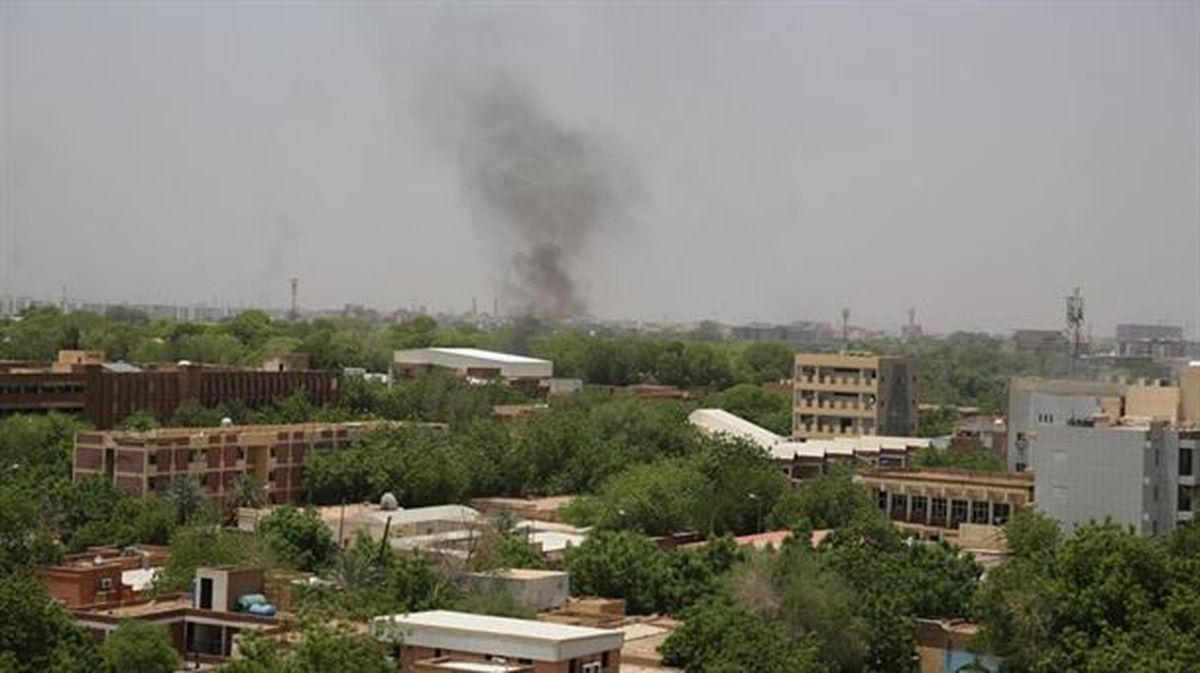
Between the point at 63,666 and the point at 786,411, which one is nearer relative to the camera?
the point at 63,666

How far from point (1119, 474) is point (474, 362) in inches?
1095

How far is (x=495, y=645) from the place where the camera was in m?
15.0

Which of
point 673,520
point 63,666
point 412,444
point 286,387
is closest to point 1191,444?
point 673,520

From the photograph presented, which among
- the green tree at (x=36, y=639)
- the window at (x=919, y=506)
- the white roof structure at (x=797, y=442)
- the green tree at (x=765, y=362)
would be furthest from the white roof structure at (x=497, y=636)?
the green tree at (x=765, y=362)

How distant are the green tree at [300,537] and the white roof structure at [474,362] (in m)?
25.3

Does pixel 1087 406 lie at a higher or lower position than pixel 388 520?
higher

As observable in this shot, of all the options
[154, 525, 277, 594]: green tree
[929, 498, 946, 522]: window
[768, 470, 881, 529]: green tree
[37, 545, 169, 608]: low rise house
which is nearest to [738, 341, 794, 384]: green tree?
[929, 498, 946, 522]: window

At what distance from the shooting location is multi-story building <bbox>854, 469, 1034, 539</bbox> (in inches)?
1059

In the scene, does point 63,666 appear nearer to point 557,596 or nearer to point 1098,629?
point 557,596

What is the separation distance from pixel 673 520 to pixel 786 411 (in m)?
20.9

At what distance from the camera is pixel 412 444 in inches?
1232

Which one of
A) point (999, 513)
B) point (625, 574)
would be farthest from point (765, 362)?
point (625, 574)

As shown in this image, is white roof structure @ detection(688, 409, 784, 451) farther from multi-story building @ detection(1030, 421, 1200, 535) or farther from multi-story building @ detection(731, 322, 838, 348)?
multi-story building @ detection(731, 322, 838, 348)

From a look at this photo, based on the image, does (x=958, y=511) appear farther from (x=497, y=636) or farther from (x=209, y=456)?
(x=497, y=636)
